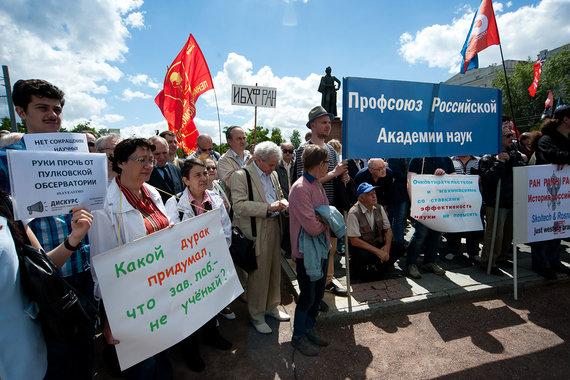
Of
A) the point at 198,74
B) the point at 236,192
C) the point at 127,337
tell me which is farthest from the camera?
the point at 198,74

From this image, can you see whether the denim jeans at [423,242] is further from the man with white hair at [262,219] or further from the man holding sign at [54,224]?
the man holding sign at [54,224]

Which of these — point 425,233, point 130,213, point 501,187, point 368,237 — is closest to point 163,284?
point 130,213

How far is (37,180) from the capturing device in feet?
5.50

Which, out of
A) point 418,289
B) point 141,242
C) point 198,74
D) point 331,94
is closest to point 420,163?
point 418,289

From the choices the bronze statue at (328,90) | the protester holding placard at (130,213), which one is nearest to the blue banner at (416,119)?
the protester holding placard at (130,213)

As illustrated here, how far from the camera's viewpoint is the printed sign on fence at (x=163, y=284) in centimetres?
178

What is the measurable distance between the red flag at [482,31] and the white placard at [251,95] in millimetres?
3194

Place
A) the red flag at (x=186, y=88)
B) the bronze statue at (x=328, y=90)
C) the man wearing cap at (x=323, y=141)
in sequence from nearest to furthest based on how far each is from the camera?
the man wearing cap at (x=323, y=141) < the red flag at (x=186, y=88) < the bronze statue at (x=328, y=90)

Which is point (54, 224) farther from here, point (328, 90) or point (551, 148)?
point (328, 90)

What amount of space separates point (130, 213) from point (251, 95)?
11.7ft

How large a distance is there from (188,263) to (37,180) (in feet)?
3.40

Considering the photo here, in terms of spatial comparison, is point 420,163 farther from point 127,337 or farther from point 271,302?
point 127,337

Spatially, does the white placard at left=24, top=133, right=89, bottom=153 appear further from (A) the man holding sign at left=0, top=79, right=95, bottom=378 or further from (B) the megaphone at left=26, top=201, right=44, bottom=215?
(B) the megaphone at left=26, top=201, right=44, bottom=215

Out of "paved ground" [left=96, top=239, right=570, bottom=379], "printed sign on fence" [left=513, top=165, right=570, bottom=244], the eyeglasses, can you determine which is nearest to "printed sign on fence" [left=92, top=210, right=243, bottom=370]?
the eyeglasses
